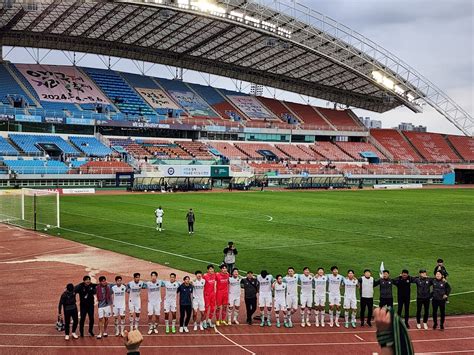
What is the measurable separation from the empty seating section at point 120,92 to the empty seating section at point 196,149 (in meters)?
6.48

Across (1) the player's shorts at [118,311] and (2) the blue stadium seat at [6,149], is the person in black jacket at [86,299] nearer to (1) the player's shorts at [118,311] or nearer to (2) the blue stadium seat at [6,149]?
(1) the player's shorts at [118,311]

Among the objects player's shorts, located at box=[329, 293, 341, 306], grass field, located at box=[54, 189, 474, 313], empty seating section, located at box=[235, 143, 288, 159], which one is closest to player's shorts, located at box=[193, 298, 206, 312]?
player's shorts, located at box=[329, 293, 341, 306]

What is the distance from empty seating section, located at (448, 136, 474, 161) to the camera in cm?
10531

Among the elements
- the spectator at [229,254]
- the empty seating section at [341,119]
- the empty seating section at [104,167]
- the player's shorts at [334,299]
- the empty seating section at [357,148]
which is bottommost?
the player's shorts at [334,299]

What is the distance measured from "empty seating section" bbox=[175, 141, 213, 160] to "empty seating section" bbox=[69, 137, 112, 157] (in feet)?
37.7

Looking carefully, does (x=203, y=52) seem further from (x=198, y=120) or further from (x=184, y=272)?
(x=184, y=272)

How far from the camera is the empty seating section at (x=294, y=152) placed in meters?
85.9

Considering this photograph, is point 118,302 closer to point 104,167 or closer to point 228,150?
point 104,167

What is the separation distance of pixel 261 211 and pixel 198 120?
4129cm

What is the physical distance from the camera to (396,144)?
10206 centimetres

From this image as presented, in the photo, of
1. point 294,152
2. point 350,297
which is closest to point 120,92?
point 294,152

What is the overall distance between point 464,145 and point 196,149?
5811 cm

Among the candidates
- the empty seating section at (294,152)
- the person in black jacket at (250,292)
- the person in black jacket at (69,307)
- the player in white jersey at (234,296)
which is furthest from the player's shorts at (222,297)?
the empty seating section at (294,152)

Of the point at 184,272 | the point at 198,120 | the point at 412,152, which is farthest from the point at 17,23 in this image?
the point at 412,152
